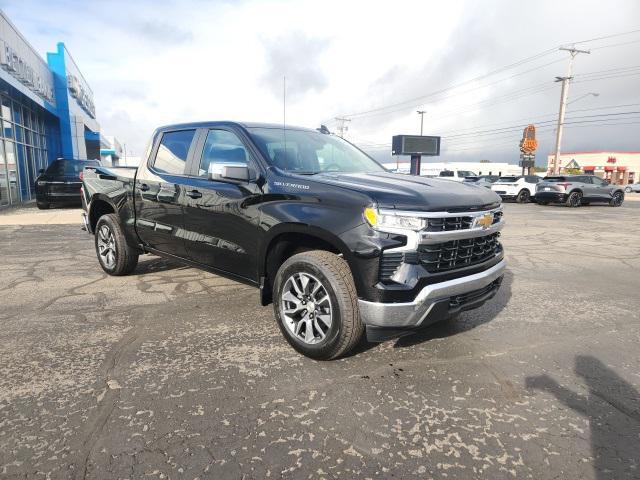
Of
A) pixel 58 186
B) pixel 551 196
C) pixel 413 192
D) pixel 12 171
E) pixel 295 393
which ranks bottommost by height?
pixel 295 393

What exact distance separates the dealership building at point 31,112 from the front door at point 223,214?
530 inches

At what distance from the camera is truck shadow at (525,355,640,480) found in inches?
87.8

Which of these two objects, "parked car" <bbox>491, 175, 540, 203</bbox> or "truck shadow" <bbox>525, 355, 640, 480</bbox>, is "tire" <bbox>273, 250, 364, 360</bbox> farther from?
"parked car" <bbox>491, 175, 540, 203</bbox>

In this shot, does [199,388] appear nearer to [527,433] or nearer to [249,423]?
[249,423]

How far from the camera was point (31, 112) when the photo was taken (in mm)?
20219

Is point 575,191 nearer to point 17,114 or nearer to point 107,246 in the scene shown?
point 107,246

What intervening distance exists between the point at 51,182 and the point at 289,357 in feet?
45.1

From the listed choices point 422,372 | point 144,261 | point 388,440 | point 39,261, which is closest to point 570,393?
point 422,372

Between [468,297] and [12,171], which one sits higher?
[12,171]

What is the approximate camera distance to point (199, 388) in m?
2.90

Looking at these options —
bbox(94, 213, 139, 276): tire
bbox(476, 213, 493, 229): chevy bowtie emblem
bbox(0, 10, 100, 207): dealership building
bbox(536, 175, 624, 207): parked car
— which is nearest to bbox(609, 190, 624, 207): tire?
bbox(536, 175, 624, 207): parked car

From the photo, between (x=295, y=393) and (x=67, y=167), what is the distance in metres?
14.6

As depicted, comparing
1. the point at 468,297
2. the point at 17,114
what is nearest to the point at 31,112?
the point at 17,114

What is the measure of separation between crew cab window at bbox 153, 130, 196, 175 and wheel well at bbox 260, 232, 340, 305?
150 cm
